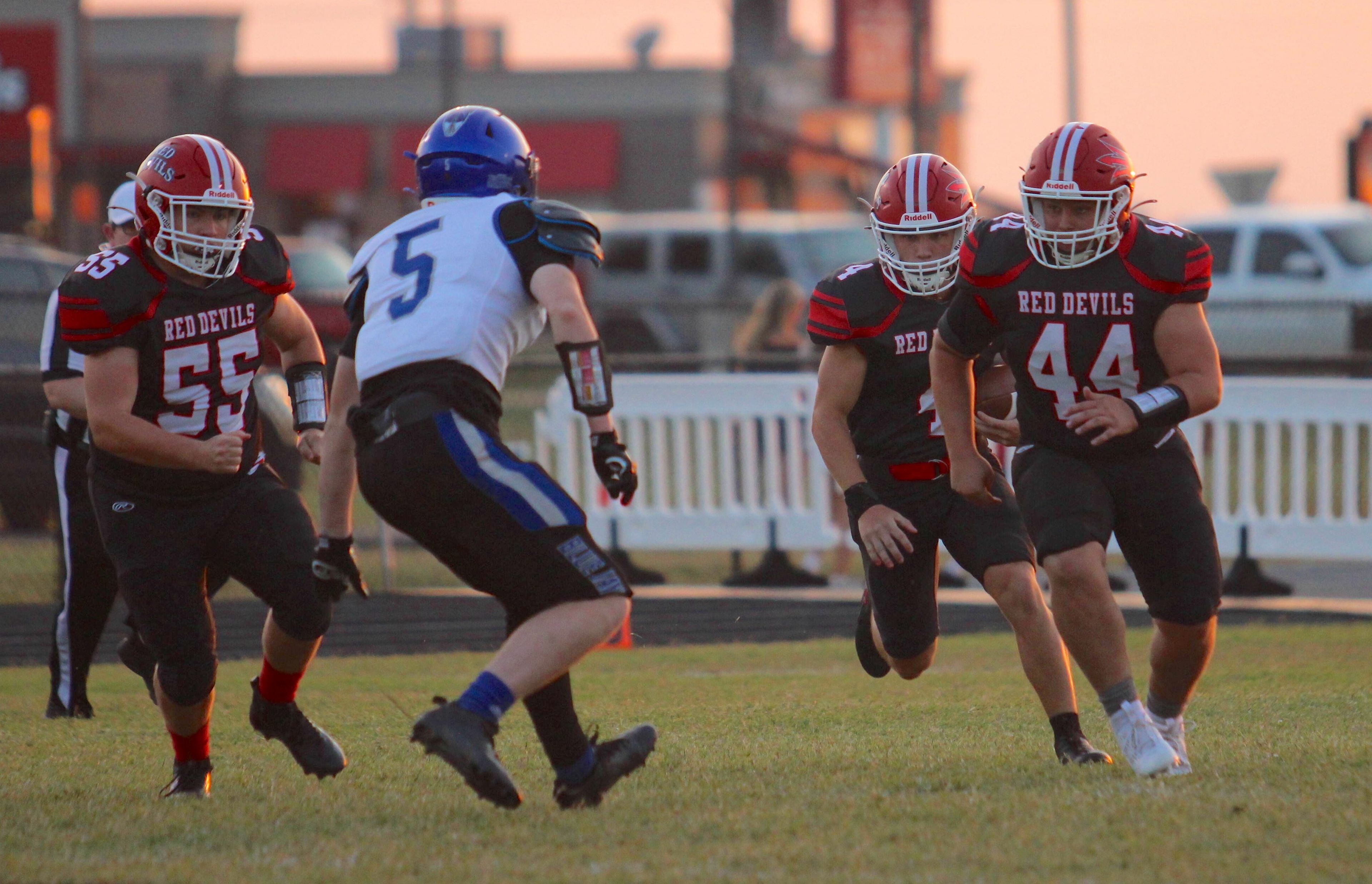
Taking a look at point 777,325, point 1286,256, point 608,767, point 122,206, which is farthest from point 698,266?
point 608,767

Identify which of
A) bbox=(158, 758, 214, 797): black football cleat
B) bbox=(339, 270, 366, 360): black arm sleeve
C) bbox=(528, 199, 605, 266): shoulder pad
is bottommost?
bbox=(158, 758, 214, 797): black football cleat

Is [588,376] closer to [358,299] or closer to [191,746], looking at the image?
[358,299]

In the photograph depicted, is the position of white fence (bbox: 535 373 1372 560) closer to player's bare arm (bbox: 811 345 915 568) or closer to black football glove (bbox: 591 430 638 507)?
player's bare arm (bbox: 811 345 915 568)

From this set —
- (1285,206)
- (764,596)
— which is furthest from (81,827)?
(1285,206)

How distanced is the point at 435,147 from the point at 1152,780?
247 cm

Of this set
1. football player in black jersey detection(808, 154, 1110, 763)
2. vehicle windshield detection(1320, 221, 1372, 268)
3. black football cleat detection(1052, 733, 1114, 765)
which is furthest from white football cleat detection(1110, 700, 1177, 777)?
vehicle windshield detection(1320, 221, 1372, 268)

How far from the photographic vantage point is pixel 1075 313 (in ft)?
16.4

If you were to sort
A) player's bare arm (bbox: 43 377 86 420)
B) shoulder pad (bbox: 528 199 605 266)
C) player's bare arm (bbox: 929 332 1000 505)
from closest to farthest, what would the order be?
shoulder pad (bbox: 528 199 605 266), player's bare arm (bbox: 929 332 1000 505), player's bare arm (bbox: 43 377 86 420)

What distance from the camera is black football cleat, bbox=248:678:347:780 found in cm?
525

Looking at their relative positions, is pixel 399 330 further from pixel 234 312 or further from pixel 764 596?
pixel 764 596

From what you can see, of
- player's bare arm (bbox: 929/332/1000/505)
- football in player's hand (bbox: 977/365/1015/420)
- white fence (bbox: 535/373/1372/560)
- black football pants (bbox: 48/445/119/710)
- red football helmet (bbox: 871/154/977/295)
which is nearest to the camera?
player's bare arm (bbox: 929/332/1000/505)

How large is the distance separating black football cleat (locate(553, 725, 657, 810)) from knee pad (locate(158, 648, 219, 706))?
41.1 inches

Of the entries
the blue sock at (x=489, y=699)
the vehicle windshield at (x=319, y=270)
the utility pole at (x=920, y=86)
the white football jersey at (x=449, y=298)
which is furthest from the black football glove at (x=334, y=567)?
the utility pole at (x=920, y=86)

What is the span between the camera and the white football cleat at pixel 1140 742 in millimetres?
4793
